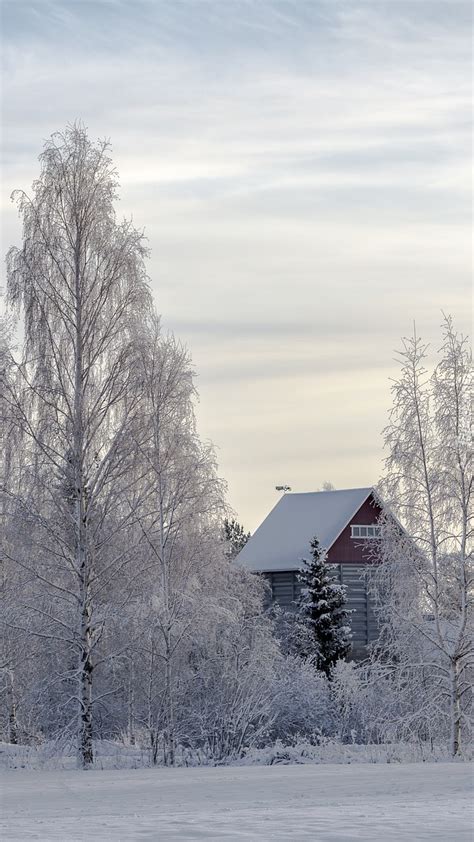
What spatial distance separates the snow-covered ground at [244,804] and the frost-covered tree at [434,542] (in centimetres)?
367

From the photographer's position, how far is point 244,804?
16.6m

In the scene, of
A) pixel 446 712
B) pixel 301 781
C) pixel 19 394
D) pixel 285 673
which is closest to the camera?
pixel 301 781

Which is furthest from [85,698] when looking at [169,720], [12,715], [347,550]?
[347,550]

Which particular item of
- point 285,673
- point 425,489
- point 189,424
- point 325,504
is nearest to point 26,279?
point 189,424

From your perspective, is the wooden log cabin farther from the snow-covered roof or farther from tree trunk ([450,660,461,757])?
tree trunk ([450,660,461,757])

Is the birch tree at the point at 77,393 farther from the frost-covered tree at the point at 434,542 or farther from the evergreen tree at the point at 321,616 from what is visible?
the evergreen tree at the point at 321,616

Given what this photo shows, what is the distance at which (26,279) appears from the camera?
25141mm

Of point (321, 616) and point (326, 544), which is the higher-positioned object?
point (326, 544)

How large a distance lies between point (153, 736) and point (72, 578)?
12.5 ft

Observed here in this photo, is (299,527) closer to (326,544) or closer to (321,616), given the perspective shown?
(326,544)

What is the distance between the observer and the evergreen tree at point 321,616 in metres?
40.1

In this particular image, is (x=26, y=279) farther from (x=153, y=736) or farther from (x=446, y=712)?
(x=446, y=712)

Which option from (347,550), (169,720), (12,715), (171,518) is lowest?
(169,720)

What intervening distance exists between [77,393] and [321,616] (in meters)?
18.0
